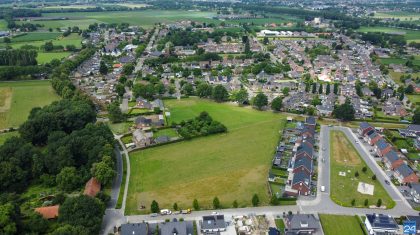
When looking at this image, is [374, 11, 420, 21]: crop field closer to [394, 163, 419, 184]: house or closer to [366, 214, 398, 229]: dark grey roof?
[394, 163, 419, 184]: house

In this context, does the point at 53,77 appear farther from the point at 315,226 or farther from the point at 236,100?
the point at 315,226

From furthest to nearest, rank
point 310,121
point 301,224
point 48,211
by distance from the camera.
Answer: point 310,121 → point 48,211 → point 301,224

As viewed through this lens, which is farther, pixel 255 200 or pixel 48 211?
pixel 255 200

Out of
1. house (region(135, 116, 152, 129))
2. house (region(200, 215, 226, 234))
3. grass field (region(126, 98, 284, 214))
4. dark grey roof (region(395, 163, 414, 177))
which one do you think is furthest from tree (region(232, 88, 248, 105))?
house (region(200, 215, 226, 234))

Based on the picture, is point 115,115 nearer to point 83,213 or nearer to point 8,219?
point 83,213

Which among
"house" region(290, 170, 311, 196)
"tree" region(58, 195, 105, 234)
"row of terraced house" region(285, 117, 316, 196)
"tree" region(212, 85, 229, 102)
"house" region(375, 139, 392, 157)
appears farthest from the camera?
"tree" region(212, 85, 229, 102)

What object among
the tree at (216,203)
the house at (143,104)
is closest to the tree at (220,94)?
the house at (143,104)

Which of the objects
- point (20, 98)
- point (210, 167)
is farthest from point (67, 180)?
point (20, 98)
